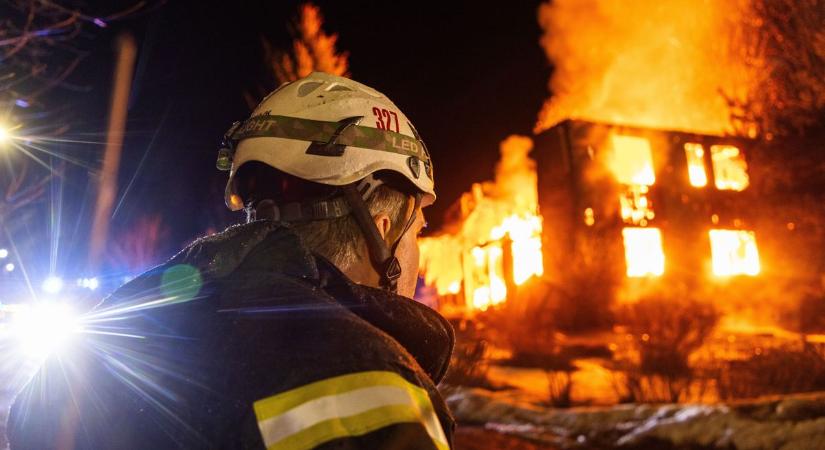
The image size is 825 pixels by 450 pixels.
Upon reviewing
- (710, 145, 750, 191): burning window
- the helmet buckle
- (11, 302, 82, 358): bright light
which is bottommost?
(11, 302, 82, 358): bright light

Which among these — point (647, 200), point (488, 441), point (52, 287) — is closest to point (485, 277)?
point (647, 200)

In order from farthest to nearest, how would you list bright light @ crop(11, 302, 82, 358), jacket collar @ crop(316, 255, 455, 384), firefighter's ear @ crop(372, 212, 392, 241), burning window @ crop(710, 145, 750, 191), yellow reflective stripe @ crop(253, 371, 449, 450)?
burning window @ crop(710, 145, 750, 191)
bright light @ crop(11, 302, 82, 358)
firefighter's ear @ crop(372, 212, 392, 241)
jacket collar @ crop(316, 255, 455, 384)
yellow reflective stripe @ crop(253, 371, 449, 450)

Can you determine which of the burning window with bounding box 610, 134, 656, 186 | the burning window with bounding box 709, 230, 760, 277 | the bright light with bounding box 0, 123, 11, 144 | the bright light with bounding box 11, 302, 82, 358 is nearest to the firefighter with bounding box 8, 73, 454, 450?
the bright light with bounding box 11, 302, 82, 358

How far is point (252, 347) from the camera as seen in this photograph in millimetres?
1029

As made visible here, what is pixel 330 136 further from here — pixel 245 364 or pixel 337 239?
pixel 245 364

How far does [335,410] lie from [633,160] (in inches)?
1034

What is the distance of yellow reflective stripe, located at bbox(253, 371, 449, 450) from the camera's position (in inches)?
35.5

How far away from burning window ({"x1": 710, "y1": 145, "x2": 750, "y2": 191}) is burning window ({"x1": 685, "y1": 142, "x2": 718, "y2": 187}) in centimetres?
67

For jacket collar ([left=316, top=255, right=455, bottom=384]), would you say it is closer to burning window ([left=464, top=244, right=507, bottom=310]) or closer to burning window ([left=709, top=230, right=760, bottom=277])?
burning window ([left=464, top=244, right=507, bottom=310])

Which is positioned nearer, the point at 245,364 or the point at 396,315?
the point at 245,364

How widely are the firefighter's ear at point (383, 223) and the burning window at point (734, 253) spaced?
26793 millimetres

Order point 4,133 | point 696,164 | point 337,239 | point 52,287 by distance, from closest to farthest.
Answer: point 337,239 → point 4,133 → point 52,287 → point 696,164

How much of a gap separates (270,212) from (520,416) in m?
6.31

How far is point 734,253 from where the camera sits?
25.6 meters
